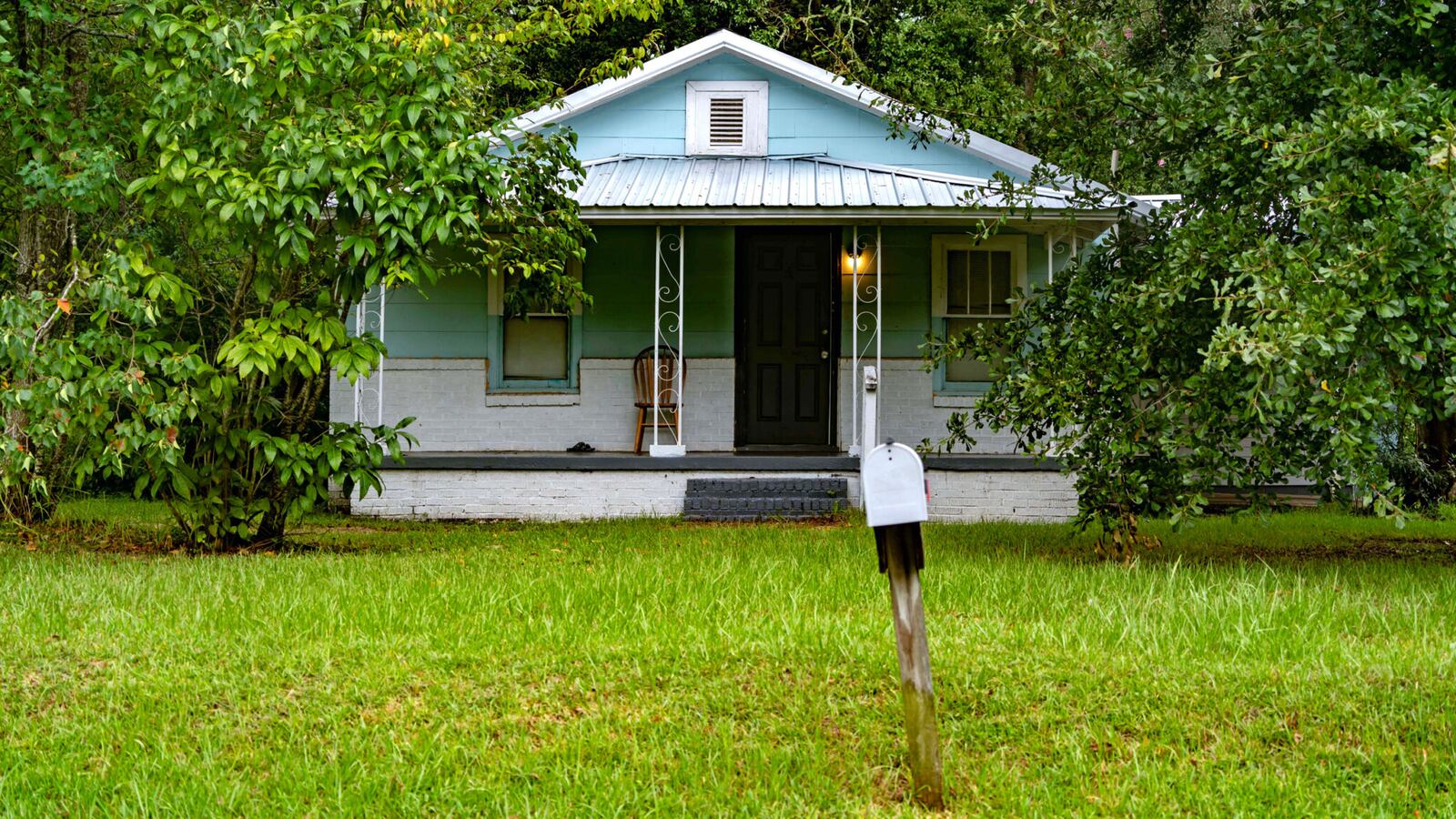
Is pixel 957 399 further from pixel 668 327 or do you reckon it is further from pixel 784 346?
pixel 668 327

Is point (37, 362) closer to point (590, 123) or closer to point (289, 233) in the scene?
point (289, 233)

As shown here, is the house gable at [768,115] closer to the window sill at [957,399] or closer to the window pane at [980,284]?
the window pane at [980,284]

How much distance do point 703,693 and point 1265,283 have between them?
132 inches

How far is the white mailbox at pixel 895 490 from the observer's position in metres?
3.44

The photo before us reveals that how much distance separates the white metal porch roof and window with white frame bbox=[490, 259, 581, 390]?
128 cm

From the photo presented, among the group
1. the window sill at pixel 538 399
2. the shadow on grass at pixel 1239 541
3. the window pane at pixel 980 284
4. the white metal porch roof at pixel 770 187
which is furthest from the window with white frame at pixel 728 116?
the shadow on grass at pixel 1239 541

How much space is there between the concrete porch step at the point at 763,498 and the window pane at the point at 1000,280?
264cm

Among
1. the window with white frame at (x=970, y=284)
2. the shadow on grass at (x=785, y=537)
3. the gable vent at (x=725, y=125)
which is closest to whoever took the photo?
the shadow on grass at (x=785, y=537)

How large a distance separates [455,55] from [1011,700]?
16.4ft

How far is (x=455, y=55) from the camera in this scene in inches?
291

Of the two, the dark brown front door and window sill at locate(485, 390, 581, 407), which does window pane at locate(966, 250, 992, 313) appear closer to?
the dark brown front door

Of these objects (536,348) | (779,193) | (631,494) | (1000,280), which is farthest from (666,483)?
(1000,280)

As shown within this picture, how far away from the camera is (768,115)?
13016 mm

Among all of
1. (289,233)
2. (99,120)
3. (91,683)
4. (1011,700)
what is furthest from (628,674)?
(99,120)
